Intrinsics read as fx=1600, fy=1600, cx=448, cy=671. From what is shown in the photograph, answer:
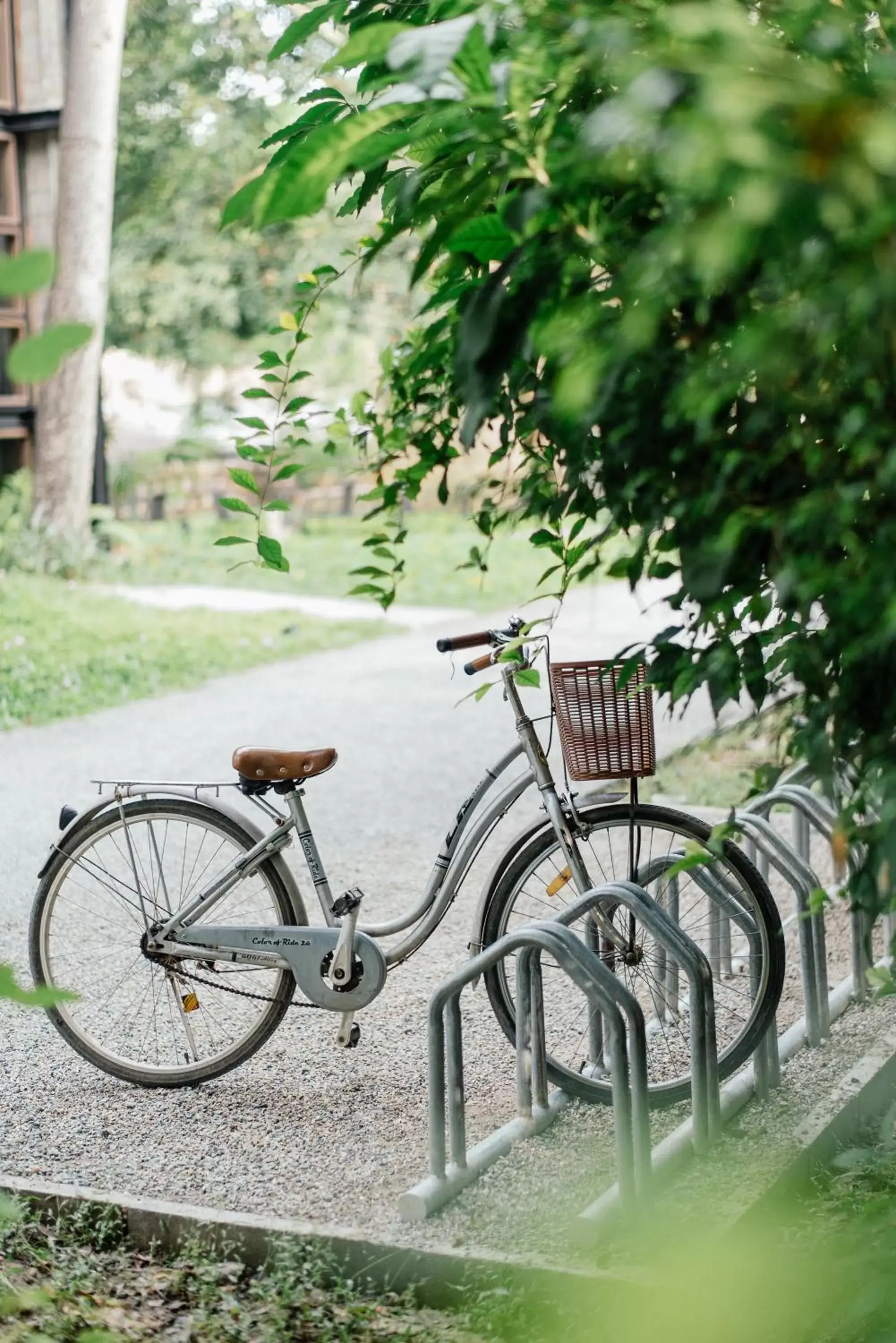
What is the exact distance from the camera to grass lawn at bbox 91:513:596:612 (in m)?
16.1

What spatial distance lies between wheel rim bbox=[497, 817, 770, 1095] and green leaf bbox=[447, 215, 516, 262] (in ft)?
6.27

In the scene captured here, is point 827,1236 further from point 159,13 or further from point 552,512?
point 159,13

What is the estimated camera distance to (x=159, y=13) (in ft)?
83.1

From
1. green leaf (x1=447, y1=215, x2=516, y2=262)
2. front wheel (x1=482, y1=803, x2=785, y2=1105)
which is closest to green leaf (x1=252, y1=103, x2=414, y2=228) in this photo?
green leaf (x1=447, y1=215, x2=516, y2=262)

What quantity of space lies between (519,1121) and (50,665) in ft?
26.1

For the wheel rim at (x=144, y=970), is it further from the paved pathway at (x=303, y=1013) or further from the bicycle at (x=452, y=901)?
the paved pathway at (x=303, y=1013)

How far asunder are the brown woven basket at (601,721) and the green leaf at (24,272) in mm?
2606

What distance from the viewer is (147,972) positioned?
5590 mm

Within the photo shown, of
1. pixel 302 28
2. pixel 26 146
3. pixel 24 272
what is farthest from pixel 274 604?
pixel 24 272

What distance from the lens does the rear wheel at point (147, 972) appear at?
14.1 ft

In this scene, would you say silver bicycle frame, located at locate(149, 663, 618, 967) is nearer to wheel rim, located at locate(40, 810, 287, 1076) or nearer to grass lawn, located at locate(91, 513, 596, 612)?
wheel rim, located at locate(40, 810, 287, 1076)

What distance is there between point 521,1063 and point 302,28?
2.43m

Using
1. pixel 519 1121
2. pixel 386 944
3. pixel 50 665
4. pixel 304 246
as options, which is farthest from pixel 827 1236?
pixel 304 246

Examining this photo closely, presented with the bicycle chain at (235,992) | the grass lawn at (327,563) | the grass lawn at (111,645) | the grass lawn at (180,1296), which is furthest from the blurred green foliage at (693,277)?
the grass lawn at (327,563)
